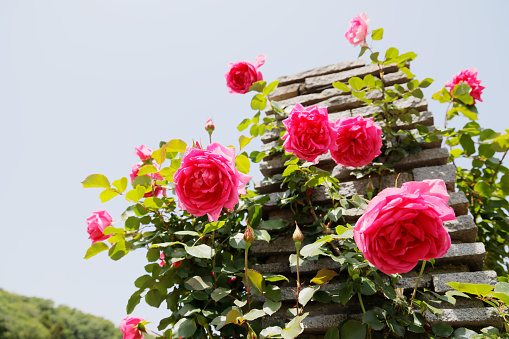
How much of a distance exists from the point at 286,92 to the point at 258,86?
407 mm

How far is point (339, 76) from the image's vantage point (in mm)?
1870

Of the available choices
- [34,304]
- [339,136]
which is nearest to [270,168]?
[339,136]

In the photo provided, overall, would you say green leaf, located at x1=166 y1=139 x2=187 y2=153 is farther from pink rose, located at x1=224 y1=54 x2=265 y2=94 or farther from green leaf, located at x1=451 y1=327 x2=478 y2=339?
green leaf, located at x1=451 y1=327 x2=478 y2=339

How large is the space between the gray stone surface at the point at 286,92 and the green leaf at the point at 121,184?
39.1 inches

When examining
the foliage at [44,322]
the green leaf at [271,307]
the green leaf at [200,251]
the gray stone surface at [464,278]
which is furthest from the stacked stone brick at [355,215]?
the foliage at [44,322]

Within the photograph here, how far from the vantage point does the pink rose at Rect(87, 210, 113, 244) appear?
1.38m

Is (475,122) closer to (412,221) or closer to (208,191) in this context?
(412,221)

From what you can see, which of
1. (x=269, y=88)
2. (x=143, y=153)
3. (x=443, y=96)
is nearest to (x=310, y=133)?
(x=269, y=88)

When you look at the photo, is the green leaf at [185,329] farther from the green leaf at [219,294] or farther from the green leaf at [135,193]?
the green leaf at [135,193]

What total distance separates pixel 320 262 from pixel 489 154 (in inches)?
38.7

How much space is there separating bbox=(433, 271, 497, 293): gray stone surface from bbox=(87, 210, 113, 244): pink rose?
1.21 m

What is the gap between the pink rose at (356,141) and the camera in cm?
118

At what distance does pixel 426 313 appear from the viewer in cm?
109

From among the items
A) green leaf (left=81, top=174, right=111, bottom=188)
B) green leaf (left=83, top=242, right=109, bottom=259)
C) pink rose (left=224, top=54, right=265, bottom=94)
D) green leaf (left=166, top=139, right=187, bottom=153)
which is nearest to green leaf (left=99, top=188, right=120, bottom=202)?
green leaf (left=81, top=174, right=111, bottom=188)
